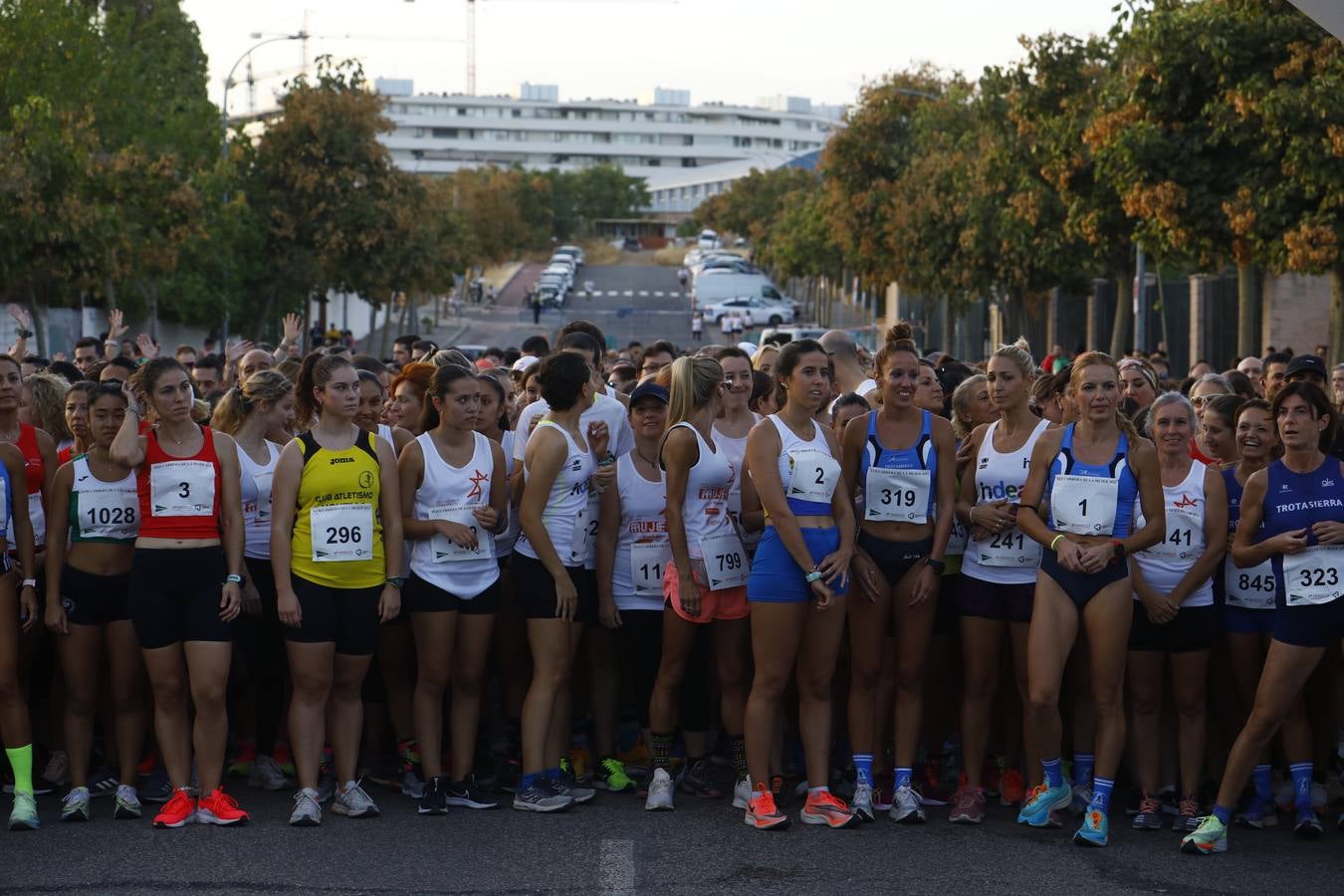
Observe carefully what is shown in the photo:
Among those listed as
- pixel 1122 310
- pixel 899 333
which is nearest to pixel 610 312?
pixel 1122 310

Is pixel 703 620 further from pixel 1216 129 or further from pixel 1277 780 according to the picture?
pixel 1216 129

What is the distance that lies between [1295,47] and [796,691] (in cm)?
1446

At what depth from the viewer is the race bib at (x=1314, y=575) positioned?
7305 millimetres

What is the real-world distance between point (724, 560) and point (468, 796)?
1573mm

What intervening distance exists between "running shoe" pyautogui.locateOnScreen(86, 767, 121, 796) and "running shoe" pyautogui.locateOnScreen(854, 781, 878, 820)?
3302mm

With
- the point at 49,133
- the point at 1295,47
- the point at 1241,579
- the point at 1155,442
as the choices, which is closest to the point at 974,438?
the point at 1155,442

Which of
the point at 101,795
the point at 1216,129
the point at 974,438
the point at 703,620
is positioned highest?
the point at 1216,129

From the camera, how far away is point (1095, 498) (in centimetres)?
759

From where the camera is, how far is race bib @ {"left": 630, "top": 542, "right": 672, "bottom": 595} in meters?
8.33

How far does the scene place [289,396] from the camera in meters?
8.59

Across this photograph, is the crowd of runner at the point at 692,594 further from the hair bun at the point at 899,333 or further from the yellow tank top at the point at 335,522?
the hair bun at the point at 899,333

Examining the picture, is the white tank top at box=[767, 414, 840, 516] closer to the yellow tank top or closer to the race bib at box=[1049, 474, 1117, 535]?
the race bib at box=[1049, 474, 1117, 535]

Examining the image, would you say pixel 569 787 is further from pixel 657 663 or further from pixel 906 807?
pixel 906 807

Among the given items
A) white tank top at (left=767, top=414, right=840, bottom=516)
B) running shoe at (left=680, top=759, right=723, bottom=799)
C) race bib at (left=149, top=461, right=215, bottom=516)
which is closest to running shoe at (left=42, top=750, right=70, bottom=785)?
race bib at (left=149, top=461, right=215, bottom=516)
